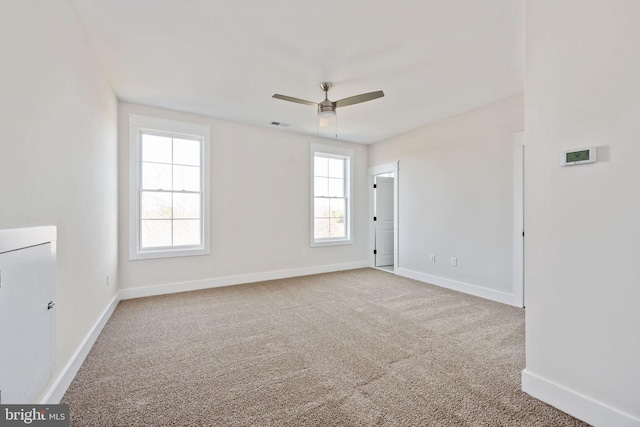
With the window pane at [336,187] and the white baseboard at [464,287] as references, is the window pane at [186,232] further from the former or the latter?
the white baseboard at [464,287]

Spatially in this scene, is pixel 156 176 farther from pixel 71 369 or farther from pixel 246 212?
pixel 71 369

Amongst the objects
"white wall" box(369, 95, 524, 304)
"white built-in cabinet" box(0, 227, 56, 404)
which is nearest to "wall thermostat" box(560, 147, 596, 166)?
"white wall" box(369, 95, 524, 304)

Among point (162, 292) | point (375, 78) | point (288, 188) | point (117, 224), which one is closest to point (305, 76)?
point (375, 78)

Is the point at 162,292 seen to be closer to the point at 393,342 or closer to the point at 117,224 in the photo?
the point at 117,224

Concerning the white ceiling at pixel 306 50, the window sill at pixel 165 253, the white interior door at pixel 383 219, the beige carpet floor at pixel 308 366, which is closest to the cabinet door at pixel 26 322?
the beige carpet floor at pixel 308 366

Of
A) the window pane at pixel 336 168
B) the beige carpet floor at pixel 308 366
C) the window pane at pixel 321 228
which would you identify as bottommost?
the beige carpet floor at pixel 308 366

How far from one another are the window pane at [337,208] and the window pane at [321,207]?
0.36ft

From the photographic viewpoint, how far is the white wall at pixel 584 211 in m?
1.46

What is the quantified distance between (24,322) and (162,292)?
2943 millimetres

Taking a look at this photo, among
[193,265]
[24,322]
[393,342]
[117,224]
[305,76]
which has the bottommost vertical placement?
[393,342]

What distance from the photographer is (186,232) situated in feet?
14.2

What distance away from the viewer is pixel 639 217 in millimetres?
1424

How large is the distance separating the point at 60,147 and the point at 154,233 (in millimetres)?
2498

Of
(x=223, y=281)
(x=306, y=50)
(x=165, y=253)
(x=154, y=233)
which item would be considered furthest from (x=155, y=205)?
(x=306, y=50)
